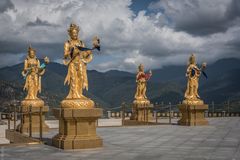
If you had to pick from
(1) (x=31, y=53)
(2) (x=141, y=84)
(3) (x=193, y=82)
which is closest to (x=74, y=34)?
(1) (x=31, y=53)

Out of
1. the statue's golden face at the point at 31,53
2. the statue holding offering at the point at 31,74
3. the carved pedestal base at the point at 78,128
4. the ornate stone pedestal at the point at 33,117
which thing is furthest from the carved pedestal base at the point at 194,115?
the carved pedestal base at the point at 78,128

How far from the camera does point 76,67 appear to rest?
46.7 ft

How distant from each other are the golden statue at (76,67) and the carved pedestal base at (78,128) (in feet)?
1.08

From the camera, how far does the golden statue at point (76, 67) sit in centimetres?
1387

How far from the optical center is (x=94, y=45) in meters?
13.9

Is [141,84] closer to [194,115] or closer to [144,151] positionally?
[194,115]

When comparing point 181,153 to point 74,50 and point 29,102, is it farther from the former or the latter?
point 29,102

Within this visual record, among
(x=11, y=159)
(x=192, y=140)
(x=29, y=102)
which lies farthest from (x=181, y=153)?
(x=29, y=102)

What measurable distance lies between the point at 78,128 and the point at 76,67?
2187 mm

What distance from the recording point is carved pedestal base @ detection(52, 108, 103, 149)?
13445mm

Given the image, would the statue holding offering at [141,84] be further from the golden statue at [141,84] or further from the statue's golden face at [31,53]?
the statue's golden face at [31,53]

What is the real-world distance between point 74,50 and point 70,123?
2594 millimetres

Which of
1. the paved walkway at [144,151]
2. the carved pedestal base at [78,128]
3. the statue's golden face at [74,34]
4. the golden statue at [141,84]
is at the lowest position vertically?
the paved walkway at [144,151]

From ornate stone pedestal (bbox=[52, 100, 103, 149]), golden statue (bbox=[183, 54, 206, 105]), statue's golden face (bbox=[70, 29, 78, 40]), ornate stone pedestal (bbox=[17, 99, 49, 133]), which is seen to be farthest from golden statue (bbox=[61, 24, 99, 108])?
golden statue (bbox=[183, 54, 206, 105])
